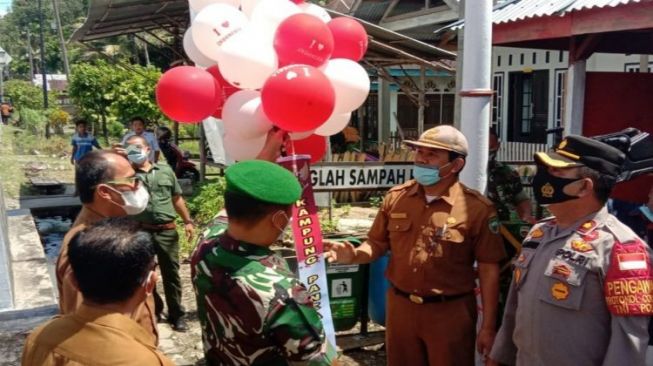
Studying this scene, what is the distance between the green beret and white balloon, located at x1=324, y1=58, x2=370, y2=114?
4.54 feet

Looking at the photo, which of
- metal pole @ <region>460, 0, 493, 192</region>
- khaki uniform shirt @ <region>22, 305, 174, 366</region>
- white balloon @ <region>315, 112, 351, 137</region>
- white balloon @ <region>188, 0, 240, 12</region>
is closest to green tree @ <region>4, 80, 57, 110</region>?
white balloon @ <region>188, 0, 240, 12</region>

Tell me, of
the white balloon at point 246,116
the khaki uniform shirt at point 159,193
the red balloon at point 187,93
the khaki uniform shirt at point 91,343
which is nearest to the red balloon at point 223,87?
the red balloon at point 187,93

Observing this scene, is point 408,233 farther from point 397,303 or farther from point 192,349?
point 192,349

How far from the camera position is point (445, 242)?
10.1 feet

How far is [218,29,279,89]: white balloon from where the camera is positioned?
10.2 ft

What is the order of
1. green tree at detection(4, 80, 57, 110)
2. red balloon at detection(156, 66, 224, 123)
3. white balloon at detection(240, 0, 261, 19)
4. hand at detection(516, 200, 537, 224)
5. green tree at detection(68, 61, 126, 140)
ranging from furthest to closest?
green tree at detection(4, 80, 57, 110), green tree at detection(68, 61, 126, 140), hand at detection(516, 200, 537, 224), white balloon at detection(240, 0, 261, 19), red balloon at detection(156, 66, 224, 123)

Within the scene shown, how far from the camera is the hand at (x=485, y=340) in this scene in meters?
2.95

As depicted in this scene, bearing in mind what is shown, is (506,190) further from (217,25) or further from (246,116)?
(217,25)

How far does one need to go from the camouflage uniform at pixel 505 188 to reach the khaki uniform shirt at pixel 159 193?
2745mm

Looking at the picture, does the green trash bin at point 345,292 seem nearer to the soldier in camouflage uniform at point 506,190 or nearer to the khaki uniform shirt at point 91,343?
the soldier in camouflage uniform at point 506,190

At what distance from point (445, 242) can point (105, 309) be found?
1.89 m

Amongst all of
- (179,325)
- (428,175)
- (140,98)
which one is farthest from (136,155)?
(140,98)

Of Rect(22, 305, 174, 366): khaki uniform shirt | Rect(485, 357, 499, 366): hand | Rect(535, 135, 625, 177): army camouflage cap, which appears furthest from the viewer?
Rect(485, 357, 499, 366): hand

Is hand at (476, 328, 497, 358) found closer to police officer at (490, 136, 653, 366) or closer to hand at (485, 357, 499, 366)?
hand at (485, 357, 499, 366)
